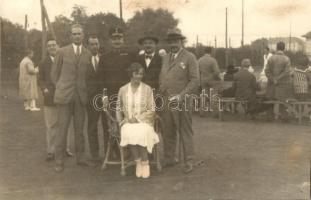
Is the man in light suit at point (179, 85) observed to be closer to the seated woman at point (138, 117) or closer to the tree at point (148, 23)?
the seated woman at point (138, 117)

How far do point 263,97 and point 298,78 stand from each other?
924mm

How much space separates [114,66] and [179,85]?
997 millimetres

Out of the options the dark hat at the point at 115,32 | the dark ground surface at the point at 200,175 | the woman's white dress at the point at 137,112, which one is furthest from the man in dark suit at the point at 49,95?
the woman's white dress at the point at 137,112

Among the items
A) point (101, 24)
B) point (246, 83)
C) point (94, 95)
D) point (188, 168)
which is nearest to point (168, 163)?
point (188, 168)

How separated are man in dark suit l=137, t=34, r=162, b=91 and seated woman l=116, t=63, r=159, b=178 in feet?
1.52

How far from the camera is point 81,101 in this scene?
287 inches

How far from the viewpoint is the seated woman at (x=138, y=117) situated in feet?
22.0

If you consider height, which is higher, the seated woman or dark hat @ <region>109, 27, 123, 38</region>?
dark hat @ <region>109, 27, 123, 38</region>

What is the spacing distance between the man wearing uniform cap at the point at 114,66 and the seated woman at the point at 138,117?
337 millimetres

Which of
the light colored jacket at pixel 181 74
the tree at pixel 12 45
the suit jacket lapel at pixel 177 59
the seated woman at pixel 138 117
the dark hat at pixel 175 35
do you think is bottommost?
the seated woman at pixel 138 117

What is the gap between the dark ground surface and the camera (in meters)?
5.79

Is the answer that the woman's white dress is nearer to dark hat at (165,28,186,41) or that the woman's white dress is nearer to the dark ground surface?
the dark ground surface

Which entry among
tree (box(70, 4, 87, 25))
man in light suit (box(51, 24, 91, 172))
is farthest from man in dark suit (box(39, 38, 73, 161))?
tree (box(70, 4, 87, 25))

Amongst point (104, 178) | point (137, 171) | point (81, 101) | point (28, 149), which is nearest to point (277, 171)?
point (137, 171)
